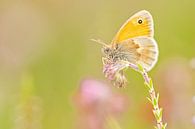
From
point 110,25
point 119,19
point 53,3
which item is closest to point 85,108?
point 110,25

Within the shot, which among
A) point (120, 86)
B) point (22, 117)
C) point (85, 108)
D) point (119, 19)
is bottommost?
point (120, 86)

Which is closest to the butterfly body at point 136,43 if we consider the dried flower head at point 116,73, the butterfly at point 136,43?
the butterfly at point 136,43

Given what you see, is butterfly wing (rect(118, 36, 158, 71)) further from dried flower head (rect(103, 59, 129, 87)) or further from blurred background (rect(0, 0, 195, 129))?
blurred background (rect(0, 0, 195, 129))

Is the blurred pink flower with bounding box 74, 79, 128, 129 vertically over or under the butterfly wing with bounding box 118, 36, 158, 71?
over

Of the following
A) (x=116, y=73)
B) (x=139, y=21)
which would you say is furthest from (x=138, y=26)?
(x=116, y=73)

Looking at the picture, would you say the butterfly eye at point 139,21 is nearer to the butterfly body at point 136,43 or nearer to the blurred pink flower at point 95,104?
the butterfly body at point 136,43

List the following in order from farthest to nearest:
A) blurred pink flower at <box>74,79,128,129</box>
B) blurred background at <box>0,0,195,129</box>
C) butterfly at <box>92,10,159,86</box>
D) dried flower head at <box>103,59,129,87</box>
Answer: blurred background at <box>0,0,195,129</box> → blurred pink flower at <box>74,79,128,129</box> → butterfly at <box>92,10,159,86</box> → dried flower head at <box>103,59,129,87</box>

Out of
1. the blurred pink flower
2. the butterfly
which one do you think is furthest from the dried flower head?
Answer: the blurred pink flower

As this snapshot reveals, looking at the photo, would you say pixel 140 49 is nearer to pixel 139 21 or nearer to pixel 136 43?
pixel 136 43

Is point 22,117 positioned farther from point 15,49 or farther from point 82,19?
point 82,19
